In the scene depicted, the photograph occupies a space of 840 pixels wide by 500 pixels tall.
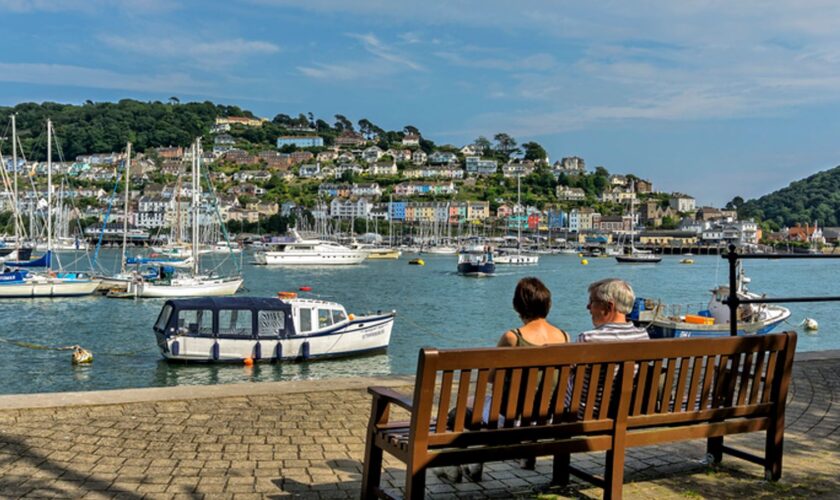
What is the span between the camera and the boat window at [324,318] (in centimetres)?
2280

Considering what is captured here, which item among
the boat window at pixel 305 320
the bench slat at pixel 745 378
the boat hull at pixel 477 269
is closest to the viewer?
the bench slat at pixel 745 378

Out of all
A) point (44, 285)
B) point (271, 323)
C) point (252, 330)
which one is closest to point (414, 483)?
point (252, 330)

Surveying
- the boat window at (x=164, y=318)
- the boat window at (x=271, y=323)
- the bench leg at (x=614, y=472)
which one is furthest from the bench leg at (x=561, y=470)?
the boat window at (x=164, y=318)

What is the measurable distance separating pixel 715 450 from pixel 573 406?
1.54 meters

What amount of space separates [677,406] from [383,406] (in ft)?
5.30

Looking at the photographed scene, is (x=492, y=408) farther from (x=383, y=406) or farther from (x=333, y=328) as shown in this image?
(x=333, y=328)

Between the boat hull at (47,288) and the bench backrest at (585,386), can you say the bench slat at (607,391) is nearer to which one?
the bench backrest at (585,386)

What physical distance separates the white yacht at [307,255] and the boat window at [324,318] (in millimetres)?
68408

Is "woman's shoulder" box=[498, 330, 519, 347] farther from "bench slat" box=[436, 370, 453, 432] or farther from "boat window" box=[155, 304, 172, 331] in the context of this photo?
"boat window" box=[155, 304, 172, 331]

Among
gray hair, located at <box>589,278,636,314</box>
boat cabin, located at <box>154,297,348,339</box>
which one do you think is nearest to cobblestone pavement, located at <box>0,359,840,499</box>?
gray hair, located at <box>589,278,636,314</box>

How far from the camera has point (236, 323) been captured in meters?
21.9

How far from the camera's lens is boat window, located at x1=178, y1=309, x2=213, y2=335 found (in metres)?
21.2

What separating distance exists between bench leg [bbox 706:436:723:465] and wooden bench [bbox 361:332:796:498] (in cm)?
23

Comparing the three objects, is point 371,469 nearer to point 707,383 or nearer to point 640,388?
point 640,388
